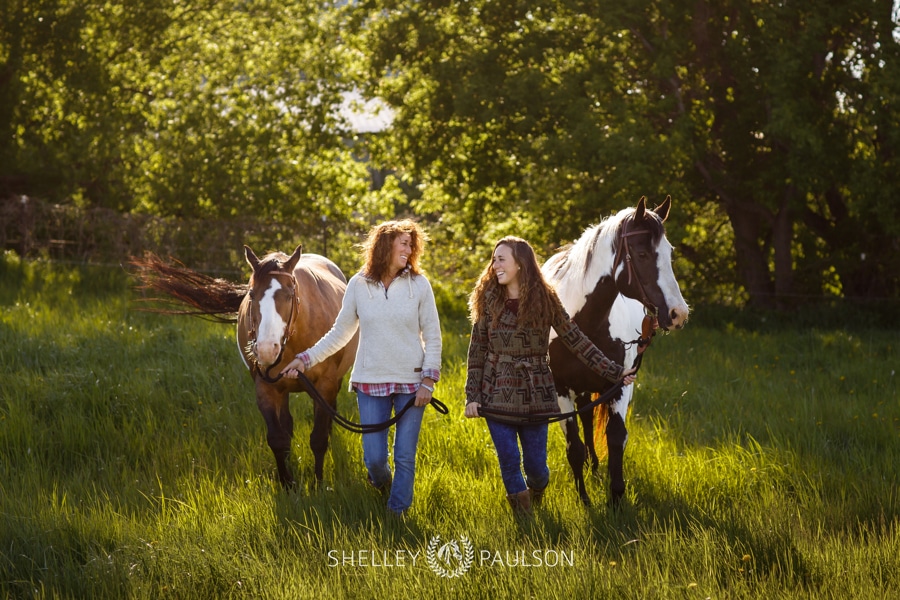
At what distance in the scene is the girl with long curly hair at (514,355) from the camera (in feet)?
16.4

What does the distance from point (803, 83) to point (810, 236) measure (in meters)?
3.32

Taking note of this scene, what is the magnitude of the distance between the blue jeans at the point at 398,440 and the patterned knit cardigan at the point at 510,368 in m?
0.37

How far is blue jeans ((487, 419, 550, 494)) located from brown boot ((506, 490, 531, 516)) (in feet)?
0.08

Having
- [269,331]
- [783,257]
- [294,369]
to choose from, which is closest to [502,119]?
[783,257]

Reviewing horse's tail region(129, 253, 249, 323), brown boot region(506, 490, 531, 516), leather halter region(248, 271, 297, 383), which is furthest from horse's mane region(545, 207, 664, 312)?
horse's tail region(129, 253, 249, 323)

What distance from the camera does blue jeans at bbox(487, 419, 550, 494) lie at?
5070mm

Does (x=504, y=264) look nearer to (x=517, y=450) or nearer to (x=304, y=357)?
(x=517, y=450)

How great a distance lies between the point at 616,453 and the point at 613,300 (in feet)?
3.17

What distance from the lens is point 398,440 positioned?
5184 millimetres

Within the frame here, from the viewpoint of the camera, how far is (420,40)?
16.5m

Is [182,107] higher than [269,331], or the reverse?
[182,107]

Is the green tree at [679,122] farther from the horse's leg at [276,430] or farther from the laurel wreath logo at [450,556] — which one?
the laurel wreath logo at [450,556]

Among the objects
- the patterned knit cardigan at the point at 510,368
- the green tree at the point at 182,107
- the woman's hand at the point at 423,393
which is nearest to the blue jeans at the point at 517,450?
the patterned knit cardigan at the point at 510,368

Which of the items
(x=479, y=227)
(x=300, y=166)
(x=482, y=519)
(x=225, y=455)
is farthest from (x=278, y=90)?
(x=482, y=519)
